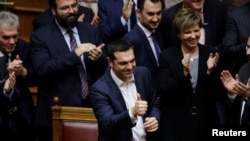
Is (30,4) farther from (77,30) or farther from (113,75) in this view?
(113,75)

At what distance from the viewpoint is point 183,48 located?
5543mm

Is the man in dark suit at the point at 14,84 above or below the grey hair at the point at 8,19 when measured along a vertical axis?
below

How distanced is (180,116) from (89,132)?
2.24 feet

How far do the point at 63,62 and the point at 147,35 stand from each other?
0.66 m

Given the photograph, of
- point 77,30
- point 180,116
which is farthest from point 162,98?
point 77,30

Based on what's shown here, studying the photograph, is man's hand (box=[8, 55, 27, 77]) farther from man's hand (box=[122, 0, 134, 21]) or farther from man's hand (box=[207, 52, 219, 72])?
man's hand (box=[207, 52, 219, 72])

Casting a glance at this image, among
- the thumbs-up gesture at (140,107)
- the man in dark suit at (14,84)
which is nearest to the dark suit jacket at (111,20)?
the man in dark suit at (14,84)

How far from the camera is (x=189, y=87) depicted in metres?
5.42

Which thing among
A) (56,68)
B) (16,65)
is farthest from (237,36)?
(16,65)

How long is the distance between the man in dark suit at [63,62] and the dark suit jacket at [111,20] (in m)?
0.24

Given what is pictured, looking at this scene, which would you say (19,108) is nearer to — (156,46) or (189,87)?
(156,46)

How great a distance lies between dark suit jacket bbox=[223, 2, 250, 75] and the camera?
5785 millimetres

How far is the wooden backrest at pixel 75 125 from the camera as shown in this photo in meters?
5.64

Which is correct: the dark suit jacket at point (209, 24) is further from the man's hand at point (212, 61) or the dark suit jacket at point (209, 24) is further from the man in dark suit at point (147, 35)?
the man's hand at point (212, 61)
